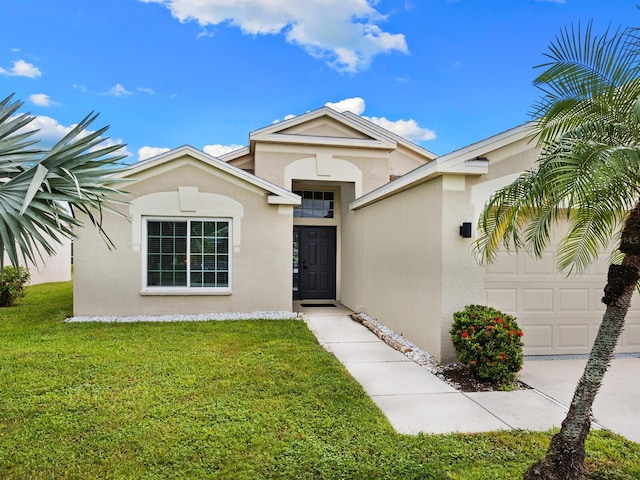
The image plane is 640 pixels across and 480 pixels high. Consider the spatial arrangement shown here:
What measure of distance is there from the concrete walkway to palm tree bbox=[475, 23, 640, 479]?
1.32 metres

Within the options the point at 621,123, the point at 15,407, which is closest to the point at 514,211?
the point at 621,123

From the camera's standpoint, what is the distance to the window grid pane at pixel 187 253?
10430 mm

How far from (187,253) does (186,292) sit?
3.24 ft

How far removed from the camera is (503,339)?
575cm

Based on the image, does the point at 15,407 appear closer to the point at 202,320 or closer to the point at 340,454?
the point at 340,454

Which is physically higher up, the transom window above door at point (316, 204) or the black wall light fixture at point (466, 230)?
the transom window above door at point (316, 204)

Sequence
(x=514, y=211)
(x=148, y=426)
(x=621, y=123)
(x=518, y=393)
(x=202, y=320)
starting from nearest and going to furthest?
(x=621, y=123) < (x=514, y=211) < (x=148, y=426) < (x=518, y=393) < (x=202, y=320)

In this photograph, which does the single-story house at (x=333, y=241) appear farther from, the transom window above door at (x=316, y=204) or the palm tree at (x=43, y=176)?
the palm tree at (x=43, y=176)

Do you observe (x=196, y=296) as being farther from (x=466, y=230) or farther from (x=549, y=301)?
(x=549, y=301)

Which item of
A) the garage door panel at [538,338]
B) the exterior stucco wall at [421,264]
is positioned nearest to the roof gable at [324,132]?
the exterior stucco wall at [421,264]

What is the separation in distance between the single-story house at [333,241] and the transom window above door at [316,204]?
0.12 ft

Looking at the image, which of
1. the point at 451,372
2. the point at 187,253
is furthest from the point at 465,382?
the point at 187,253

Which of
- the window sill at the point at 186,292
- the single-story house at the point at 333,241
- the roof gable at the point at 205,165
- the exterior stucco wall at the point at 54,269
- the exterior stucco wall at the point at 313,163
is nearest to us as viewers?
the single-story house at the point at 333,241

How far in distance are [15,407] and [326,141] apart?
993 centimetres
